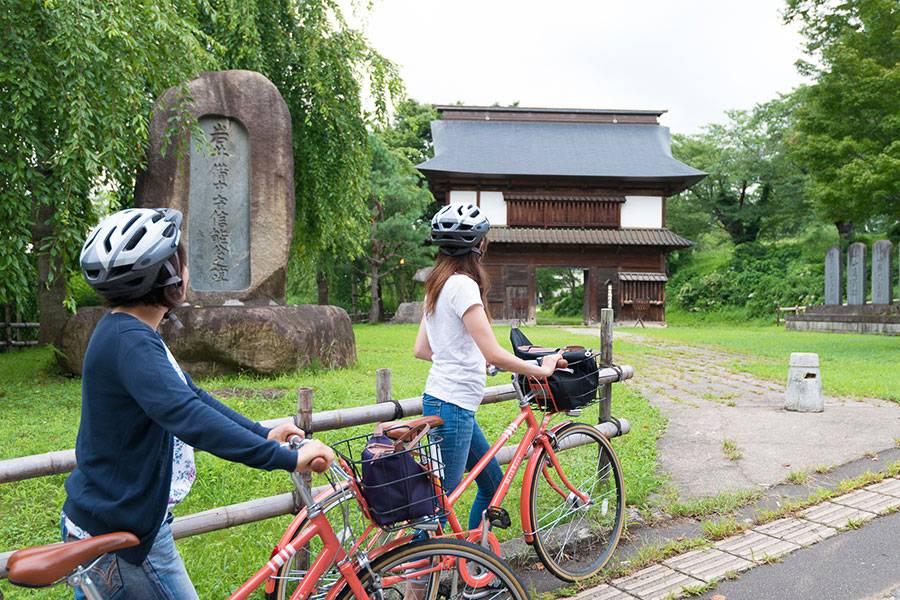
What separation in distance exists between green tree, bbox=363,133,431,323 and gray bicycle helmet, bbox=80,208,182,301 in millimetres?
22330

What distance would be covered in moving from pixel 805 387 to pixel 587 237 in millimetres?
20381

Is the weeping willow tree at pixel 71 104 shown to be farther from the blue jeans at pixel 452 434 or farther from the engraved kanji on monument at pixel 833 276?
the engraved kanji on monument at pixel 833 276

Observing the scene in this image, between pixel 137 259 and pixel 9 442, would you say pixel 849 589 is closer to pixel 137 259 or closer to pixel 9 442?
pixel 137 259

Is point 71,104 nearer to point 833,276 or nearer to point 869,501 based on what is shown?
point 869,501

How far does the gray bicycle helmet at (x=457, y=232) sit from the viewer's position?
2842 mm

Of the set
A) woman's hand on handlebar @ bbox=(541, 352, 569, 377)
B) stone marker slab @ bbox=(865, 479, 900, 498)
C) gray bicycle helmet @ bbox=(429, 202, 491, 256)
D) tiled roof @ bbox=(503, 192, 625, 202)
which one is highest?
tiled roof @ bbox=(503, 192, 625, 202)

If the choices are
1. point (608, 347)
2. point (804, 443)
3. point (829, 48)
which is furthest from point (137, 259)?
point (829, 48)

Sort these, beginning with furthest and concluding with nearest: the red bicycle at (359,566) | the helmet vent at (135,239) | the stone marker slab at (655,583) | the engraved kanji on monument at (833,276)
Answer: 1. the engraved kanji on monument at (833,276)
2. the stone marker slab at (655,583)
3. the red bicycle at (359,566)
4. the helmet vent at (135,239)

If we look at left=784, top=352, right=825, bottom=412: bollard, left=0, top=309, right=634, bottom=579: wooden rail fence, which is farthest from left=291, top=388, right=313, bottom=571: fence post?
left=784, top=352, right=825, bottom=412: bollard

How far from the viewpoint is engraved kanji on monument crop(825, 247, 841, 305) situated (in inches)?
765

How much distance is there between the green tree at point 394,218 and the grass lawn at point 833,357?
1024 cm

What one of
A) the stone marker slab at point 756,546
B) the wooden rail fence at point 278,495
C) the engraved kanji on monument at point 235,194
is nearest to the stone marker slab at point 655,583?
the stone marker slab at point 756,546

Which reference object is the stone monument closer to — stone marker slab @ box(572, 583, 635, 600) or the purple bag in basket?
stone marker slab @ box(572, 583, 635, 600)

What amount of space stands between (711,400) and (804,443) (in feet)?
7.64
